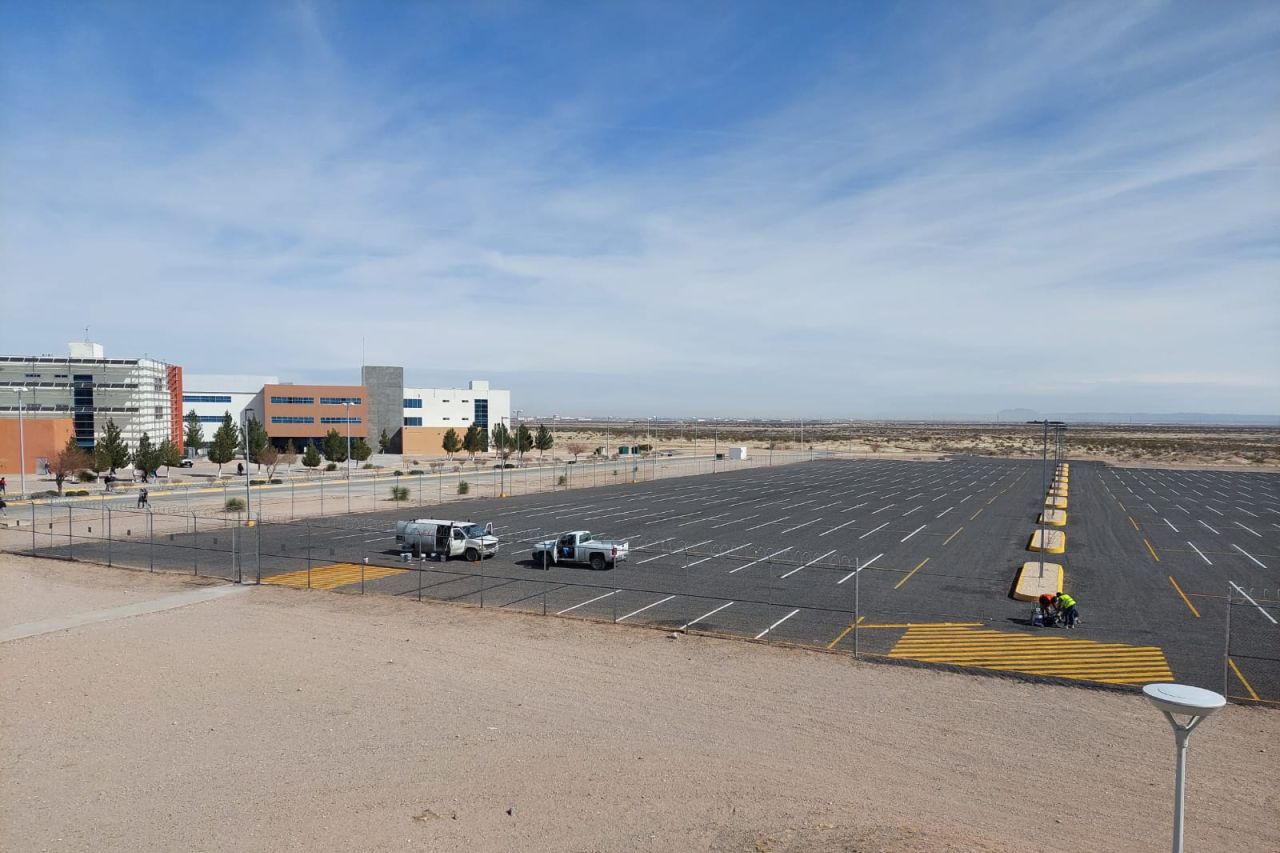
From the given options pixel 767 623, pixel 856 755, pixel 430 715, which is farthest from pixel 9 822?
pixel 767 623

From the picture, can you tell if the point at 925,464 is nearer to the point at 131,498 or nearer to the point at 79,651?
the point at 131,498

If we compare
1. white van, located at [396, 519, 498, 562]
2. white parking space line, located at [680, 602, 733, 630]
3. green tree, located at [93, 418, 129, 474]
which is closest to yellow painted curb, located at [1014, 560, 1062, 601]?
white parking space line, located at [680, 602, 733, 630]

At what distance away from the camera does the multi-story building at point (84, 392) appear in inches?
3287

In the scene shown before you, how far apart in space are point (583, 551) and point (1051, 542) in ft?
80.1

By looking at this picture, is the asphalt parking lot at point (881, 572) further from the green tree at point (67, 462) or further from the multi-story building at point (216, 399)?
the multi-story building at point (216, 399)

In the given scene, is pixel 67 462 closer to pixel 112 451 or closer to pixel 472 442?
pixel 112 451

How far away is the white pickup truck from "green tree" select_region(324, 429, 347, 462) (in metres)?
73.2

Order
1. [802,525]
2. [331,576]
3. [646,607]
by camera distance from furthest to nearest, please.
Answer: [802,525], [331,576], [646,607]

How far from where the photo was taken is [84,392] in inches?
3356

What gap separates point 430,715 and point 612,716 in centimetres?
359

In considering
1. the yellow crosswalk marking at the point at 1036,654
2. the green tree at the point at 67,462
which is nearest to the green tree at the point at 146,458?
the green tree at the point at 67,462

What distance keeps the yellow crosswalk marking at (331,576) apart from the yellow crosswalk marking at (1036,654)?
19.3 m

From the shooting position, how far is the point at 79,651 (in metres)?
19.8

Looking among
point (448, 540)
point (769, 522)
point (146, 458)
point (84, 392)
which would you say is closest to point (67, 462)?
point (146, 458)
